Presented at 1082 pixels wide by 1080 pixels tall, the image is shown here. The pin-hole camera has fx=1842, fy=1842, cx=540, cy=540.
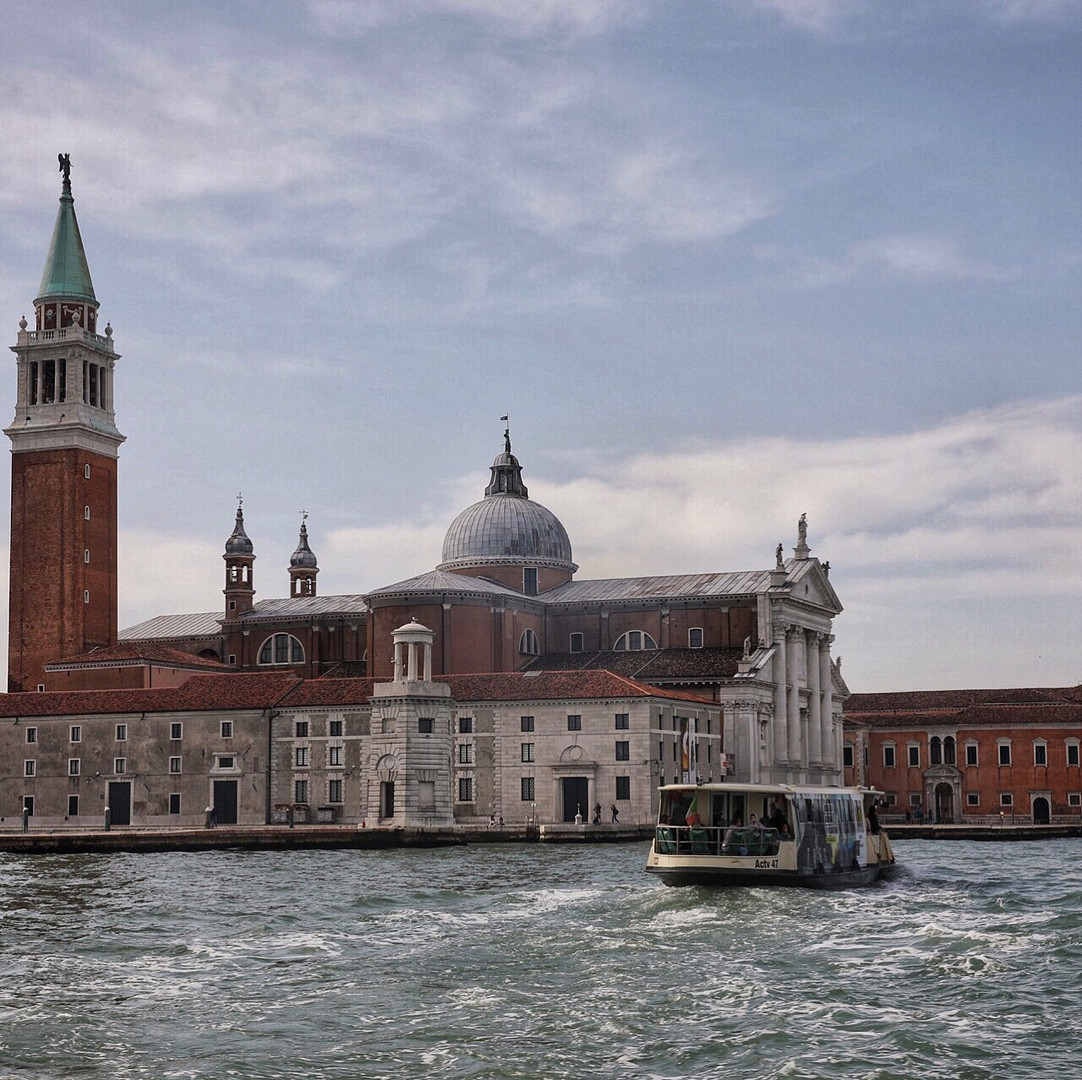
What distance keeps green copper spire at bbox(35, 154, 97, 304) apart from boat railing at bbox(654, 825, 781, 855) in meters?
49.2

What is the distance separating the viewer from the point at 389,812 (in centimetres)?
5903

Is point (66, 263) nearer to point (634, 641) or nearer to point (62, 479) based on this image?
point (62, 479)

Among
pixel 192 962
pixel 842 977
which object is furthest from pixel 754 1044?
pixel 192 962

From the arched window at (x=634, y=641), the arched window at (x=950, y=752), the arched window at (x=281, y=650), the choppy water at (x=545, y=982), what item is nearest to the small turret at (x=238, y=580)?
the arched window at (x=281, y=650)

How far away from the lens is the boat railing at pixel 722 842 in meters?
31.3

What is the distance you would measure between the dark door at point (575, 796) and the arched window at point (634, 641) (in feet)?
48.9

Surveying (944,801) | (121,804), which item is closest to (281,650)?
(121,804)

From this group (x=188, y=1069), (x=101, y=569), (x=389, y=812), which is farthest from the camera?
(x=101, y=569)

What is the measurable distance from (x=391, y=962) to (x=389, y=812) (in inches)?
1440

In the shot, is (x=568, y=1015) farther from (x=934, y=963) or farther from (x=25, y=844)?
(x=25, y=844)

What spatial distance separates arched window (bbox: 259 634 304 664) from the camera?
3066 inches

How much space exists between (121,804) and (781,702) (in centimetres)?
2605

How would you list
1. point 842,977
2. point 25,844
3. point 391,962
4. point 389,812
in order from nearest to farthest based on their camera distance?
point 842,977 → point 391,962 → point 25,844 → point 389,812

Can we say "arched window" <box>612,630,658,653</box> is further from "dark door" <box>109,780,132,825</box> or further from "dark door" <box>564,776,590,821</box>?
"dark door" <box>109,780,132,825</box>
